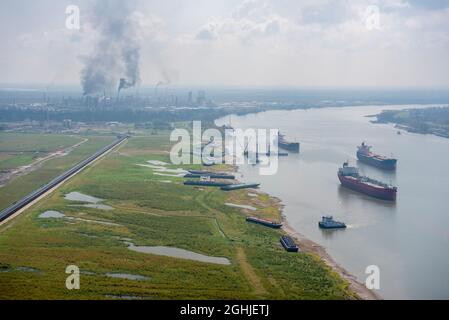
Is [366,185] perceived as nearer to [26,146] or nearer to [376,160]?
[376,160]

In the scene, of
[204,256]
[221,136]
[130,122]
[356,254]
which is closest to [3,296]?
[204,256]

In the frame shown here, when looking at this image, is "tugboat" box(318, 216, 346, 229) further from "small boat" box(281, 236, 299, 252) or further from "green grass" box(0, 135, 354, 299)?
"small boat" box(281, 236, 299, 252)

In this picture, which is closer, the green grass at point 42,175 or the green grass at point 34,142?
the green grass at point 42,175

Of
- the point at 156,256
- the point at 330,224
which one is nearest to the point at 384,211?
the point at 330,224

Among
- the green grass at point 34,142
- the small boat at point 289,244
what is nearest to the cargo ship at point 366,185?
the small boat at point 289,244

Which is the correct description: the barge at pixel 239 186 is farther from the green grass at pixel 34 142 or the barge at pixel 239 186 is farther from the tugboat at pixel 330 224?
the green grass at pixel 34 142

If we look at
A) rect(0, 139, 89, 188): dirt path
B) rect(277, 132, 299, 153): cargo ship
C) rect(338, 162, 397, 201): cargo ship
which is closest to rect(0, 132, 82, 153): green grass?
rect(0, 139, 89, 188): dirt path
